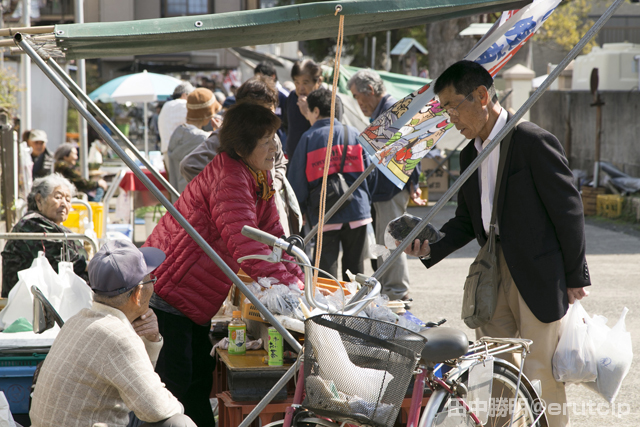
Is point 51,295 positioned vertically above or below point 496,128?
below

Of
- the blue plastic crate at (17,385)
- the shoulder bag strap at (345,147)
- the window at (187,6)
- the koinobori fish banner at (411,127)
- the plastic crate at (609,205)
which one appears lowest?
the plastic crate at (609,205)

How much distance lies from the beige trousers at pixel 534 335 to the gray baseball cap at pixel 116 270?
174 cm

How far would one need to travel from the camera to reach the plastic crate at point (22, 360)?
3.47 metres

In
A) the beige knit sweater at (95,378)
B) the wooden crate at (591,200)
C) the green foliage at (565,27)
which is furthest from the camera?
the green foliage at (565,27)

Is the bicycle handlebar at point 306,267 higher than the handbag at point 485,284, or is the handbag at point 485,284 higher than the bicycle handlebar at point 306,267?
the bicycle handlebar at point 306,267

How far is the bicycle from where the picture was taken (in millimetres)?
2418

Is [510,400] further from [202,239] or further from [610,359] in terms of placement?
[202,239]

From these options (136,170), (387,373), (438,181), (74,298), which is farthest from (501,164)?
(438,181)

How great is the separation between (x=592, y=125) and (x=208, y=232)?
1304cm

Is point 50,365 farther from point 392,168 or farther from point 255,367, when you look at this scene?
point 392,168

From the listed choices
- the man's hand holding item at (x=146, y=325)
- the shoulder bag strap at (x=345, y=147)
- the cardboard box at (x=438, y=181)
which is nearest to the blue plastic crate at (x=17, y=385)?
the man's hand holding item at (x=146, y=325)

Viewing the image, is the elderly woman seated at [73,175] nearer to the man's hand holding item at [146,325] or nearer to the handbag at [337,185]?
the handbag at [337,185]

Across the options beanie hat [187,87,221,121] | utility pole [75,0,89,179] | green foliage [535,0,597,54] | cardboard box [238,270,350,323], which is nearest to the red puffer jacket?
cardboard box [238,270,350,323]

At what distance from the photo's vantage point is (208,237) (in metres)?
3.53
